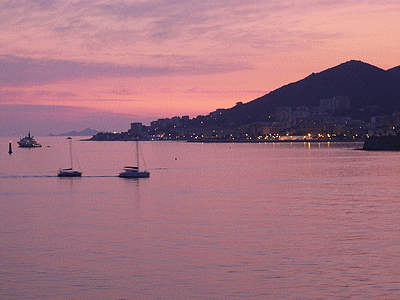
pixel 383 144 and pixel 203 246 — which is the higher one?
pixel 383 144

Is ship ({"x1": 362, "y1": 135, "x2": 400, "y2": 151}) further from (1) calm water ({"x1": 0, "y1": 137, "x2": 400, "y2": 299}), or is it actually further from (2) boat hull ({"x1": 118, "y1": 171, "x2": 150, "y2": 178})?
(1) calm water ({"x1": 0, "y1": 137, "x2": 400, "y2": 299})

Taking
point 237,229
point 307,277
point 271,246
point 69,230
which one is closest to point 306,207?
point 237,229

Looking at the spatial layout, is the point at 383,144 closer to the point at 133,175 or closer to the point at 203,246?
the point at 133,175

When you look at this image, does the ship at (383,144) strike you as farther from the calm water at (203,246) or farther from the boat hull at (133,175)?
the calm water at (203,246)

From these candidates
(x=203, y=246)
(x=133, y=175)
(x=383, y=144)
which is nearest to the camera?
(x=203, y=246)

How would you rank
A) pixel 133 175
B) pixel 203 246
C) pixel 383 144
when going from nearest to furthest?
pixel 203 246, pixel 133 175, pixel 383 144

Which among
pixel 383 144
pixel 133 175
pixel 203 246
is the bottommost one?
pixel 203 246

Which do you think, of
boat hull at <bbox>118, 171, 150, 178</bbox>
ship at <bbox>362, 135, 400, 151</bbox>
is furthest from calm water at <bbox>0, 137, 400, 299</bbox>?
ship at <bbox>362, 135, 400, 151</bbox>

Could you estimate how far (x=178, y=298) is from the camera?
14.6 metres

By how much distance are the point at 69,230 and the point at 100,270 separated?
8.46 meters

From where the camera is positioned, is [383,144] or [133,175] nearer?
[133,175]

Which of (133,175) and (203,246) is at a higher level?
(133,175)

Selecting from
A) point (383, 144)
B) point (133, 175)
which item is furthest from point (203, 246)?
point (383, 144)

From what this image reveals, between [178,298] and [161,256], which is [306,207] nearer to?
[161,256]
